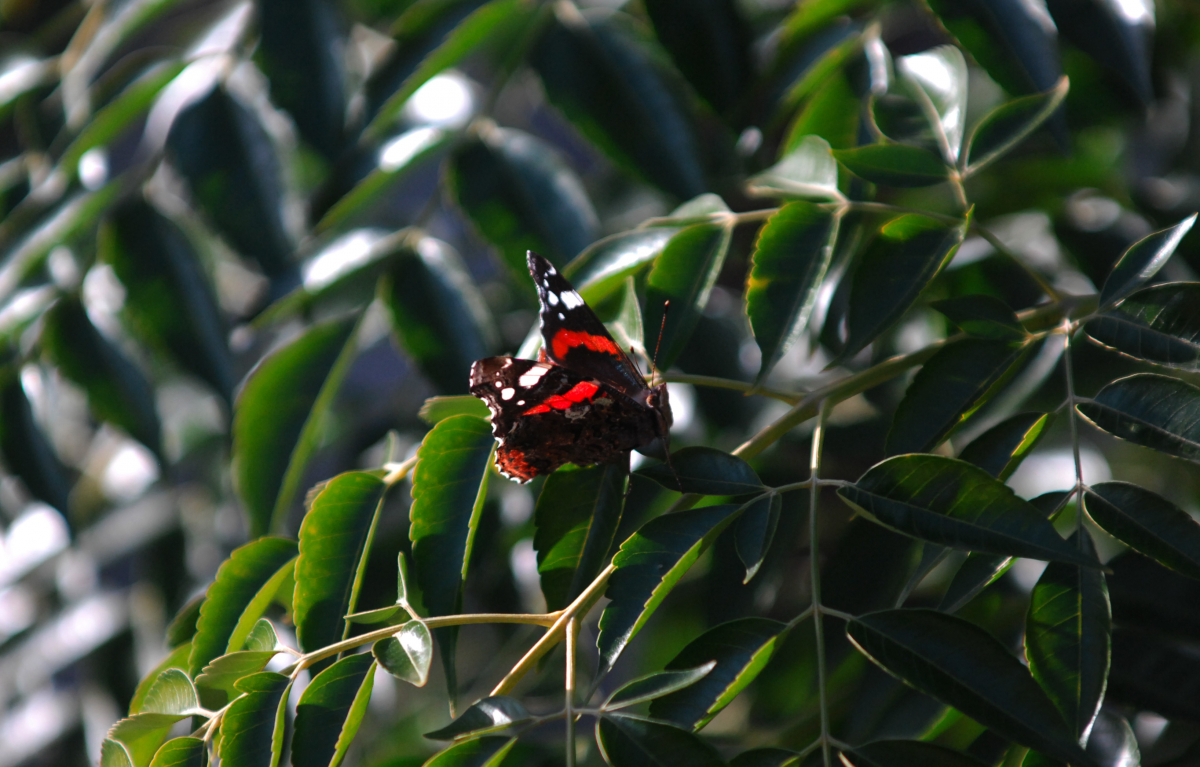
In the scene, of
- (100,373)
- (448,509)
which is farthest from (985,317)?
(100,373)

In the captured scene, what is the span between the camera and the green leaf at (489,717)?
0.47 m

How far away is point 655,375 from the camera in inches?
25.6

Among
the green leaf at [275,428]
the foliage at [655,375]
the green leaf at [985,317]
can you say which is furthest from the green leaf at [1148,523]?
the green leaf at [275,428]

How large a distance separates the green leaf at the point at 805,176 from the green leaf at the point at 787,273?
7 cm

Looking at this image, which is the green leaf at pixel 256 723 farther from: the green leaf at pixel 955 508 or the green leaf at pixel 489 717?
the green leaf at pixel 955 508

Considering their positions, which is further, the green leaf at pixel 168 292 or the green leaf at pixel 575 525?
the green leaf at pixel 168 292

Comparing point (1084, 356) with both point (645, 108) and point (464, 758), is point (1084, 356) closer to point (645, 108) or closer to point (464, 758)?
point (645, 108)

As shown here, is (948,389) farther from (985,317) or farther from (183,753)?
(183,753)

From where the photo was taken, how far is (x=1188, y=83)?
1.13m

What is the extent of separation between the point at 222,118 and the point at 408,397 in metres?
0.47

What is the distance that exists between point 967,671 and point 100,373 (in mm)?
946

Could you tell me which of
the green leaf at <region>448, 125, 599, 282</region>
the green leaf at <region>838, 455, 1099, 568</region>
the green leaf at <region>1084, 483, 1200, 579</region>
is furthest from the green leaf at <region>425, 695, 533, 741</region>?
the green leaf at <region>448, 125, 599, 282</region>

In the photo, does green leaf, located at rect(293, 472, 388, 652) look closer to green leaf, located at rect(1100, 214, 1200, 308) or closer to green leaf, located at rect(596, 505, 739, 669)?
green leaf, located at rect(596, 505, 739, 669)

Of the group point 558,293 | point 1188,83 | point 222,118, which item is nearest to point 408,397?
point 222,118
